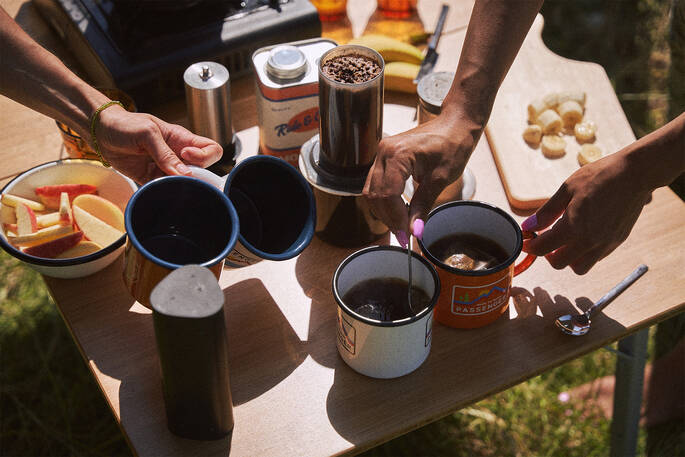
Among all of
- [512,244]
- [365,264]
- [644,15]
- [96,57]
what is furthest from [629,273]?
[644,15]

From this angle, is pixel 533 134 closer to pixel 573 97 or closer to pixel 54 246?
pixel 573 97

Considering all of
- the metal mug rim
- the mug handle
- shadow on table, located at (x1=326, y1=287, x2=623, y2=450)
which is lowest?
shadow on table, located at (x1=326, y1=287, x2=623, y2=450)

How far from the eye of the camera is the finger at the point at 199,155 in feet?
3.65

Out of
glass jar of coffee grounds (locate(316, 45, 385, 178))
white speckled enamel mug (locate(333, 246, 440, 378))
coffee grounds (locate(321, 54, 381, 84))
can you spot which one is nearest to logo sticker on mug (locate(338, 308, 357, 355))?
white speckled enamel mug (locate(333, 246, 440, 378))

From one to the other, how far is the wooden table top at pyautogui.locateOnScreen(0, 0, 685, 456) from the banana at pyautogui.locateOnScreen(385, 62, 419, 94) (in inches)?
13.0

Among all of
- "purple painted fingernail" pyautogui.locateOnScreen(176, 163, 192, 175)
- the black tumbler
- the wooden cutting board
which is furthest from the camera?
the wooden cutting board

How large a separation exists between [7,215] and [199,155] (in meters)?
0.33

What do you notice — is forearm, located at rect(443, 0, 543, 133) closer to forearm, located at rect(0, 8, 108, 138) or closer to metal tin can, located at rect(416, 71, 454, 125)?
metal tin can, located at rect(416, 71, 454, 125)

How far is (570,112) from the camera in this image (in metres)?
1.40

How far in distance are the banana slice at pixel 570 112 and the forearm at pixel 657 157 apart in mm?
392

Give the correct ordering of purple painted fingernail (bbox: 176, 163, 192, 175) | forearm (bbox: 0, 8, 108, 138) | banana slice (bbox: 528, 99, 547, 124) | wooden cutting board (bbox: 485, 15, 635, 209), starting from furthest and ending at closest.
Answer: banana slice (bbox: 528, 99, 547, 124)
wooden cutting board (bbox: 485, 15, 635, 209)
forearm (bbox: 0, 8, 108, 138)
purple painted fingernail (bbox: 176, 163, 192, 175)

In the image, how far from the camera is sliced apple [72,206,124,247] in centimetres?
114

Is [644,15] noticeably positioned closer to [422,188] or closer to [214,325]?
[422,188]

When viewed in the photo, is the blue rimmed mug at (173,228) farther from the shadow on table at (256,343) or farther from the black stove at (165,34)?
the black stove at (165,34)
